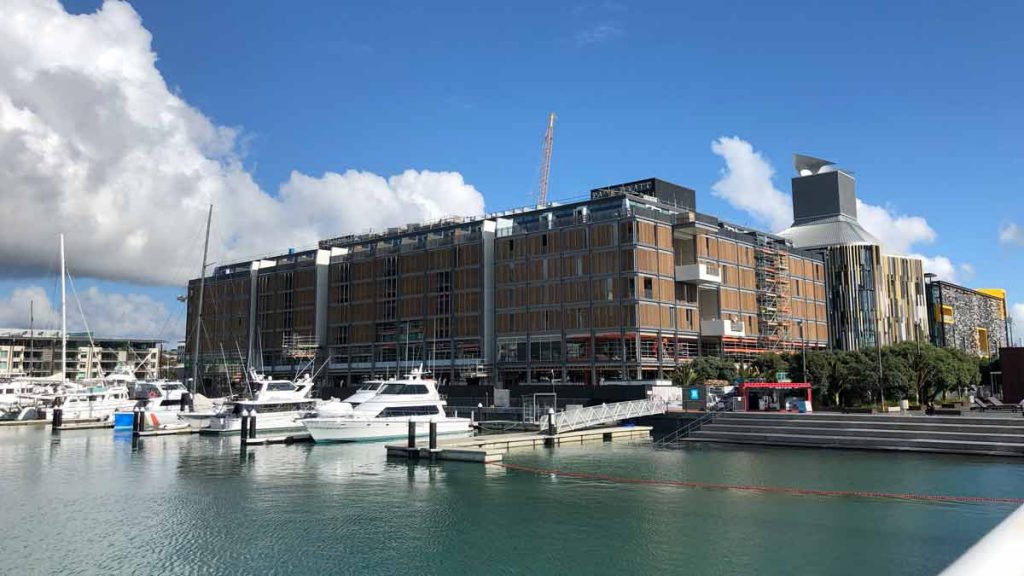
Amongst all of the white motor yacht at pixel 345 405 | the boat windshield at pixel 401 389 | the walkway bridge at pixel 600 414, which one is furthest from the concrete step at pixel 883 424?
the white motor yacht at pixel 345 405

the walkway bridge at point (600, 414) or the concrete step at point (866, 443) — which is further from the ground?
the walkway bridge at point (600, 414)

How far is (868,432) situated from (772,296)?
6334cm

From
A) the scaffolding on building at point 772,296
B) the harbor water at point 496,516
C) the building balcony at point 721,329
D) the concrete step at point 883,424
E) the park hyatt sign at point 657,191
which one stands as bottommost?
the harbor water at point 496,516

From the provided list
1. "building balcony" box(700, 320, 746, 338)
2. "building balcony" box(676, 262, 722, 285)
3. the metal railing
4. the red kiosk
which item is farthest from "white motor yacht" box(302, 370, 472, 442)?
"building balcony" box(700, 320, 746, 338)

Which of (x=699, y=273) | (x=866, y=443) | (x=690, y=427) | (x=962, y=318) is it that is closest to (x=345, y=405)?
(x=690, y=427)

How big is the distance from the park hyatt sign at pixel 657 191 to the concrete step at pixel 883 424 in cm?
6088

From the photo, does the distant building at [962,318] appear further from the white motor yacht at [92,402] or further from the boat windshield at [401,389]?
the white motor yacht at [92,402]

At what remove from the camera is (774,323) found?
11100 cm

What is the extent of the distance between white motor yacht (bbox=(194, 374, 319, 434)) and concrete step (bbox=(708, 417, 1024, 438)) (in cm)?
3890

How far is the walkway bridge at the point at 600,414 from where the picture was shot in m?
62.8

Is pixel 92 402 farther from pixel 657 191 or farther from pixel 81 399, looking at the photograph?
pixel 657 191

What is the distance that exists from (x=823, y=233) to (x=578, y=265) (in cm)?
7661

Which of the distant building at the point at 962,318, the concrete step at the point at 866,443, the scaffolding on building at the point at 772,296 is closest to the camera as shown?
the concrete step at the point at 866,443

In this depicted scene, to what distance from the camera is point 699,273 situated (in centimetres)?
9744
